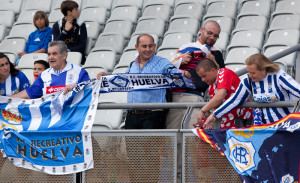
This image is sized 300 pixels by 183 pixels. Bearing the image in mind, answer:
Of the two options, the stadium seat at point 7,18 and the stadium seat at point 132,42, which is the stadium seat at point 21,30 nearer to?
the stadium seat at point 7,18

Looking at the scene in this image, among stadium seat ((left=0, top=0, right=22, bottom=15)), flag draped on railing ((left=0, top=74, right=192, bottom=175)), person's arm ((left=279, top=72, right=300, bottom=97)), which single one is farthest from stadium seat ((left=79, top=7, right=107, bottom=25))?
person's arm ((left=279, top=72, right=300, bottom=97))

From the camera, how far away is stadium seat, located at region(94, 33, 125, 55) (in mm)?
10492

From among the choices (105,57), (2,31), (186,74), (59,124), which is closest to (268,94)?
(186,74)

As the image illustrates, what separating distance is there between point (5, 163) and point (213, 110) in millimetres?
2136

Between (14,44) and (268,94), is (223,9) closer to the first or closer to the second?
(14,44)

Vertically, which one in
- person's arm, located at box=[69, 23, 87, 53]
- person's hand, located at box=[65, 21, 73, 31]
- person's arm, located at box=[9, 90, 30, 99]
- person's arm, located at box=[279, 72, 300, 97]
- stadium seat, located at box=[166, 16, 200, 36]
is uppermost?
stadium seat, located at box=[166, 16, 200, 36]

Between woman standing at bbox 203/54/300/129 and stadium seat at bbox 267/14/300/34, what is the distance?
4123 millimetres

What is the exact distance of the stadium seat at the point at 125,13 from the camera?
37.2ft

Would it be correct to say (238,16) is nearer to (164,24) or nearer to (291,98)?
(164,24)

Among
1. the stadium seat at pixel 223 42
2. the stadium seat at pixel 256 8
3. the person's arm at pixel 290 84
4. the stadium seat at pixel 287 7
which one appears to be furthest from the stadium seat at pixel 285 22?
the person's arm at pixel 290 84

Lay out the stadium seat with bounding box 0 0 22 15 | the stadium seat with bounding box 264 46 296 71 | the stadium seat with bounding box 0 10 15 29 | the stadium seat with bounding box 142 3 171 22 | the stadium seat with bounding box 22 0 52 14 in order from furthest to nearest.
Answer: the stadium seat with bounding box 0 0 22 15 < the stadium seat with bounding box 22 0 52 14 < the stadium seat with bounding box 0 10 15 29 < the stadium seat with bounding box 142 3 171 22 < the stadium seat with bounding box 264 46 296 71

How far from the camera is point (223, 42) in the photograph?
385 inches

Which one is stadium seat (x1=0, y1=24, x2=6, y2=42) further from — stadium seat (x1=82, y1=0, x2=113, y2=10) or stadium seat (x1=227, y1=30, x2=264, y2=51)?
stadium seat (x1=227, y1=30, x2=264, y2=51)

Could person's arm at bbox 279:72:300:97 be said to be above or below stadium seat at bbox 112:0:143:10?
below
